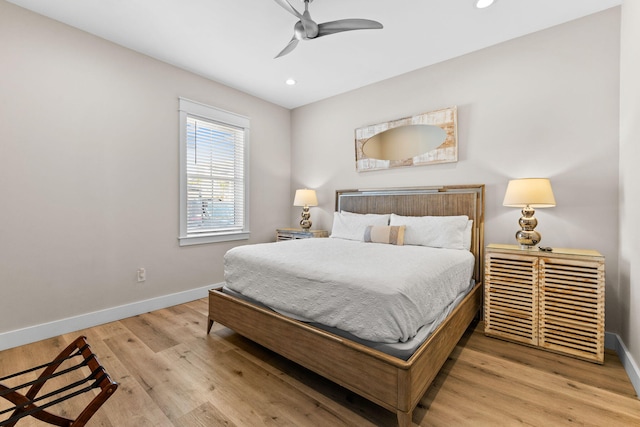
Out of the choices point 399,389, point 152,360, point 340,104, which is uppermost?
point 340,104

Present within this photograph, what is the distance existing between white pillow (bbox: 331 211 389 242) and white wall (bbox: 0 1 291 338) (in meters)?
1.77

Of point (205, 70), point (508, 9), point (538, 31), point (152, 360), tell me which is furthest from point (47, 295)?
point (538, 31)

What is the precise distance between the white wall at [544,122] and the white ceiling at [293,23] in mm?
186

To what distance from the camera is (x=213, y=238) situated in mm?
3699

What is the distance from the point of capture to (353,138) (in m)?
3.94

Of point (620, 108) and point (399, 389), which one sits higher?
point (620, 108)

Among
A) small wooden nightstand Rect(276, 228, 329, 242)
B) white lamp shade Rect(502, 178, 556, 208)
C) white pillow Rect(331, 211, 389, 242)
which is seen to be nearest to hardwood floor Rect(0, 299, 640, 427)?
white lamp shade Rect(502, 178, 556, 208)

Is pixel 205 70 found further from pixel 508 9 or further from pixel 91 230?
pixel 508 9

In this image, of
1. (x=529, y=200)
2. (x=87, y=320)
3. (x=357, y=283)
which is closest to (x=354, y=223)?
(x=529, y=200)

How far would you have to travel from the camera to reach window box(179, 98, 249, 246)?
3412 mm

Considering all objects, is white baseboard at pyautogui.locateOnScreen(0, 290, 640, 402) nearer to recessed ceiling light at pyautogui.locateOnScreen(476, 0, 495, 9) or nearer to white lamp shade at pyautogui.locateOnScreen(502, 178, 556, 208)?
white lamp shade at pyautogui.locateOnScreen(502, 178, 556, 208)

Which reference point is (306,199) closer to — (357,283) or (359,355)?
(357,283)

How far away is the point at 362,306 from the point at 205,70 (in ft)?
10.7

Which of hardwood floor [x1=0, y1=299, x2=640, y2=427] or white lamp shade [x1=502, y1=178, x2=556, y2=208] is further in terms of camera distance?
white lamp shade [x1=502, y1=178, x2=556, y2=208]
